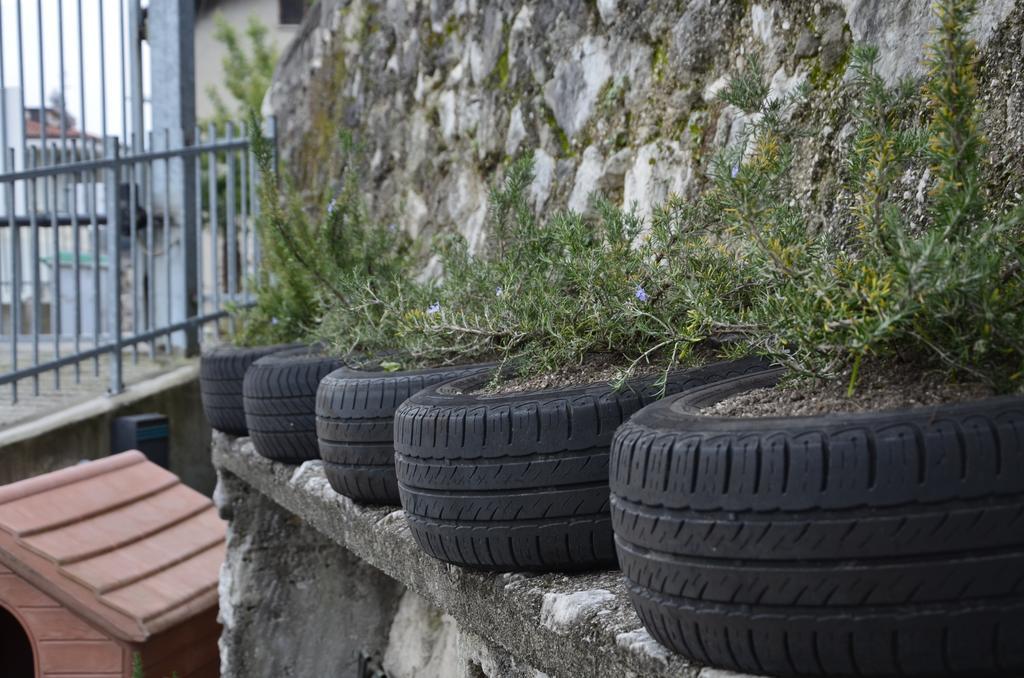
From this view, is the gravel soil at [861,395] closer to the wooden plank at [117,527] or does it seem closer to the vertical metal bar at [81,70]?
the wooden plank at [117,527]

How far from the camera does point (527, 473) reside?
1.88m

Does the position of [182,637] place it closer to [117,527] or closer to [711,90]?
[117,527]

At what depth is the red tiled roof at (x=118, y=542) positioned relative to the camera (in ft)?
11.6

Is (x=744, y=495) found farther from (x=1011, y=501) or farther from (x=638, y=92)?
(x=638, y=92)

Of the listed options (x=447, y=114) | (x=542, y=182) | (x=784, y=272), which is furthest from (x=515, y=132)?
(x=784, y=272)

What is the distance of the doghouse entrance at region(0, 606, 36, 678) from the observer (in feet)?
14.8

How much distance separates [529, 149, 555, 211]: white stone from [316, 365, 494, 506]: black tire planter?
1469 mm

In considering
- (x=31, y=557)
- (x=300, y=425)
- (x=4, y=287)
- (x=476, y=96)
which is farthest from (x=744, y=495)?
(x=4, y=287)

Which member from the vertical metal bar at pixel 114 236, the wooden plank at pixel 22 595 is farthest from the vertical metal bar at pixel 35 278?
the wooden plank at pixel 22 595

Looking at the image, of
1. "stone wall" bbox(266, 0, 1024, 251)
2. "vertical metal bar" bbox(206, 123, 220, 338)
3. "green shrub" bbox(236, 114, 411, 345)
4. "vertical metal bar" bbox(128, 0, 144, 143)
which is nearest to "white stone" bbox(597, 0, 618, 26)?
"stone wall" bbox(266, 0, 1024, 251)

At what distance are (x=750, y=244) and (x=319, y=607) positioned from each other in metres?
2.78

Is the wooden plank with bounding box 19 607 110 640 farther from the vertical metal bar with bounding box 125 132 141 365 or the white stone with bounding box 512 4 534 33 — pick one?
the vertical metal bar with bounding box 125 132 141 365

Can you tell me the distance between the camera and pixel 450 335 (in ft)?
8.63

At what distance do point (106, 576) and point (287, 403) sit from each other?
96cm
